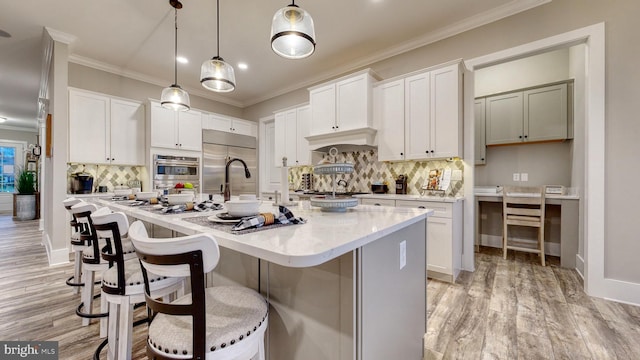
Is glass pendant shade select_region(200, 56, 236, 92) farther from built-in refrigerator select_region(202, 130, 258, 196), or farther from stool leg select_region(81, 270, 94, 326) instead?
built-in refrigerator select_region(202, 130, 258, 196)

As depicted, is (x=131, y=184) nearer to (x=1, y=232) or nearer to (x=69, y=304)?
(x=69, y=304)

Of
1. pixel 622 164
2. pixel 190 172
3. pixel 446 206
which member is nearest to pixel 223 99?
pixel 190 172

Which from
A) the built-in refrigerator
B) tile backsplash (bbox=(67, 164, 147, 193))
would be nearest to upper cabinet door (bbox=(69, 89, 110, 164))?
tile backsplash (bbox=(67, 164, 147, 193))

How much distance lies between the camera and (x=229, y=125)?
533 centimetres

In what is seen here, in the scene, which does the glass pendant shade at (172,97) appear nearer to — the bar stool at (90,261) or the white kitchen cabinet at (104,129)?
the bar stool at (90,261)

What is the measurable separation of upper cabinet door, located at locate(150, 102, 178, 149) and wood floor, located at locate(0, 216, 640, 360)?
2159 millimetres

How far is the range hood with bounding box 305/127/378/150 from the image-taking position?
11.6ft

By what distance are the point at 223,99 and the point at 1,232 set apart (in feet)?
16.9

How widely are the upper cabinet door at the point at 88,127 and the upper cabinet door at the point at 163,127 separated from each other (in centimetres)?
60

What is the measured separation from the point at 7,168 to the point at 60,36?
8.45 m

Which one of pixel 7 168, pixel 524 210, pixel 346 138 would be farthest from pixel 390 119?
pixel 7 168

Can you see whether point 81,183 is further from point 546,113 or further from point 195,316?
point 546,113

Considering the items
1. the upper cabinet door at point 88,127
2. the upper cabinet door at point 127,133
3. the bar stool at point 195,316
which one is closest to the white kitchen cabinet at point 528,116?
the bar stool at point 195,316

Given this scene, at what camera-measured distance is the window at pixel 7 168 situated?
26.9ft
